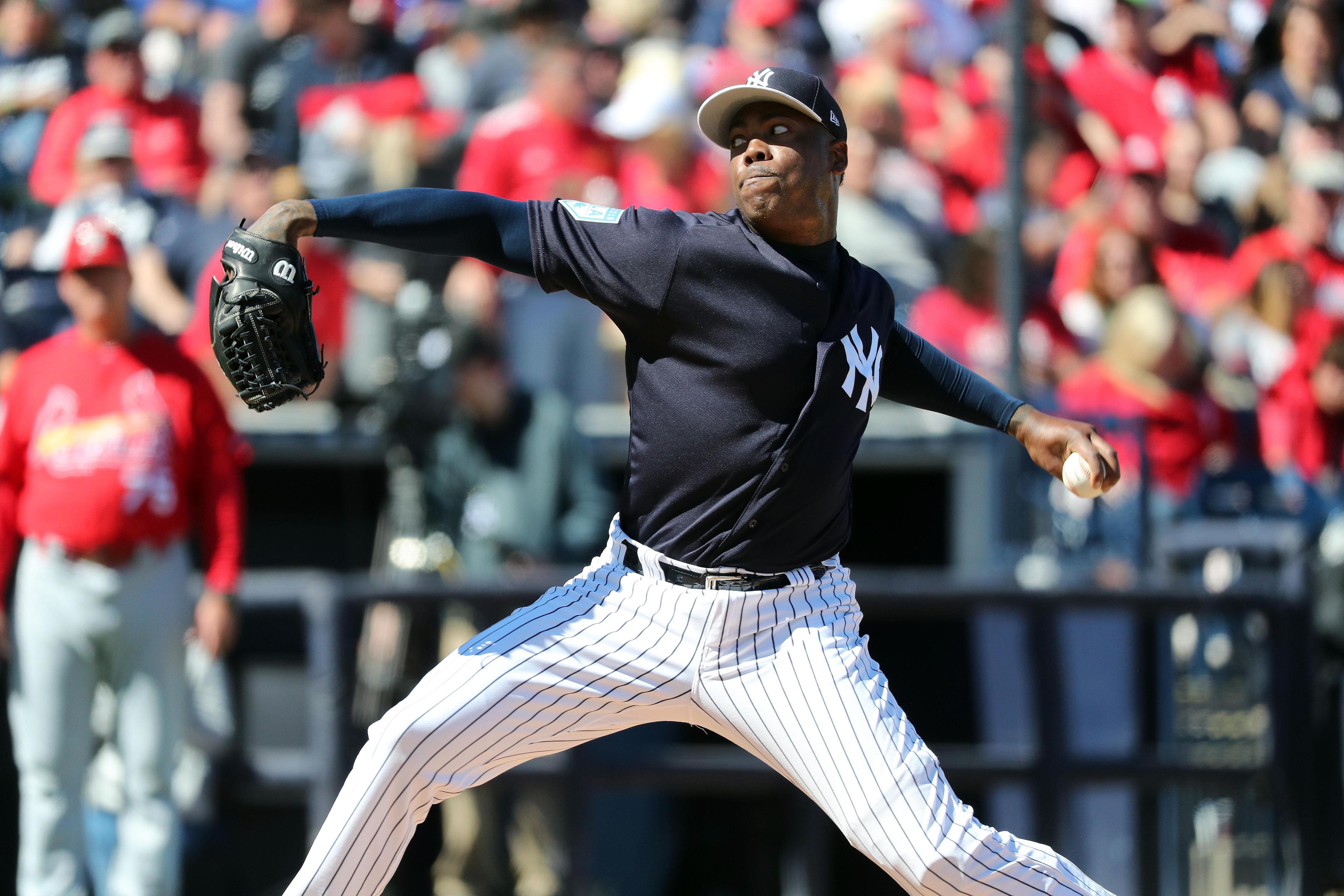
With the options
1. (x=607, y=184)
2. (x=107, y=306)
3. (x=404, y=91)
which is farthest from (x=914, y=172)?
(x=107, y=306)

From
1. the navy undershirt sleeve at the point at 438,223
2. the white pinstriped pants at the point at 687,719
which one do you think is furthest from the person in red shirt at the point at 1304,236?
the navy undershirt sleeve at the point at 438,223

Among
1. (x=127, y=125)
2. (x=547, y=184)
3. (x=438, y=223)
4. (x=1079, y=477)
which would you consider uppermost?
(x=127, y=125)

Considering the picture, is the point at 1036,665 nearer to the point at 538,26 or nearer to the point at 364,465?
the point at 364,465

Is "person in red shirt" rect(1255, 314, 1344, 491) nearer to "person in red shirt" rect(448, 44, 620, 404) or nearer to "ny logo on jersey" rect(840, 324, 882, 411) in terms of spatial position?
"person in red shirt" rect(448, 44, 620, 404)

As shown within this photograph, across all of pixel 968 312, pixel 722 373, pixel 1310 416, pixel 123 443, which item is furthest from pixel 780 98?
pixel 1310 416

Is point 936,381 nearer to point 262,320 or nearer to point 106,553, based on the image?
point 262,320

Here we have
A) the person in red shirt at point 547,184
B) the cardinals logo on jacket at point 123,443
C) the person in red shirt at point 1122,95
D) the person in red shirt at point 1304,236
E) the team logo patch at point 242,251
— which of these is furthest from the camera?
the person in red shirt at point 1122,95

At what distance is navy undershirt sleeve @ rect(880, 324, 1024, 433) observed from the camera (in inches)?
136

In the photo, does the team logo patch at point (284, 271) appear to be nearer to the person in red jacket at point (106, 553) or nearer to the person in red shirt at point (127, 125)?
the person in red jacket at point (106, 553)

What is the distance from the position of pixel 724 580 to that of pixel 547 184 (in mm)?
3859

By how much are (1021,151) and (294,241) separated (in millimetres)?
3518

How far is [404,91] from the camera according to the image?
7.28 metres

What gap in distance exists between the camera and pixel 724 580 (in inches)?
123

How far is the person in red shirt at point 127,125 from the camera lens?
7023mm
